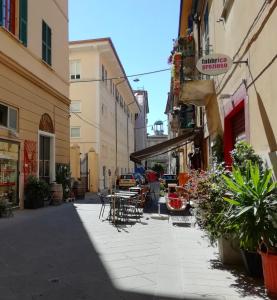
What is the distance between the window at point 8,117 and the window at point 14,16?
8.86 ft

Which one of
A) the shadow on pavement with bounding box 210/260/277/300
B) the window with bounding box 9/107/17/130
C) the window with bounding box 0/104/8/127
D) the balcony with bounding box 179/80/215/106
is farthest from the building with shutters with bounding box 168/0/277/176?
the window with bounding box 0/104/8/127

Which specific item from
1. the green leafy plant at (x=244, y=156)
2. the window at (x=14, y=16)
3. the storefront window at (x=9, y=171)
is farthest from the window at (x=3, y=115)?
the green leafy plant at (x=244, y=156)

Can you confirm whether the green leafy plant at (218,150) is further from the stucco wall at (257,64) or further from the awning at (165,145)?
the awning at (165,145)

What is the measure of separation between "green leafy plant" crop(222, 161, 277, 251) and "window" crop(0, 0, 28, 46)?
11.2 meters

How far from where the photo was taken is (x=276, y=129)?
19.7ft

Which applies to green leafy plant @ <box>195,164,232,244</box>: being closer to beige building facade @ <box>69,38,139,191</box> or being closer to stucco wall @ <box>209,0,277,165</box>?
stucco wall @ <box>209,0,277,165</box>

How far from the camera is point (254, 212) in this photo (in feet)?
15.6

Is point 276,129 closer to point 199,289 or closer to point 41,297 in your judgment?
point 199,289

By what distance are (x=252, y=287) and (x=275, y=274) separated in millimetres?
537

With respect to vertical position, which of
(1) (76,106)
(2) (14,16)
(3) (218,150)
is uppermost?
(2) (14,16)

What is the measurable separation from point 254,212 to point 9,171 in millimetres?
11332

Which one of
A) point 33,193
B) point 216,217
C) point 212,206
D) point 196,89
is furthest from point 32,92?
point 216,217

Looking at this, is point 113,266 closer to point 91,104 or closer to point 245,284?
point 245,284

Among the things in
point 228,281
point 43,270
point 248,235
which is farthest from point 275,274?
point 43,270
